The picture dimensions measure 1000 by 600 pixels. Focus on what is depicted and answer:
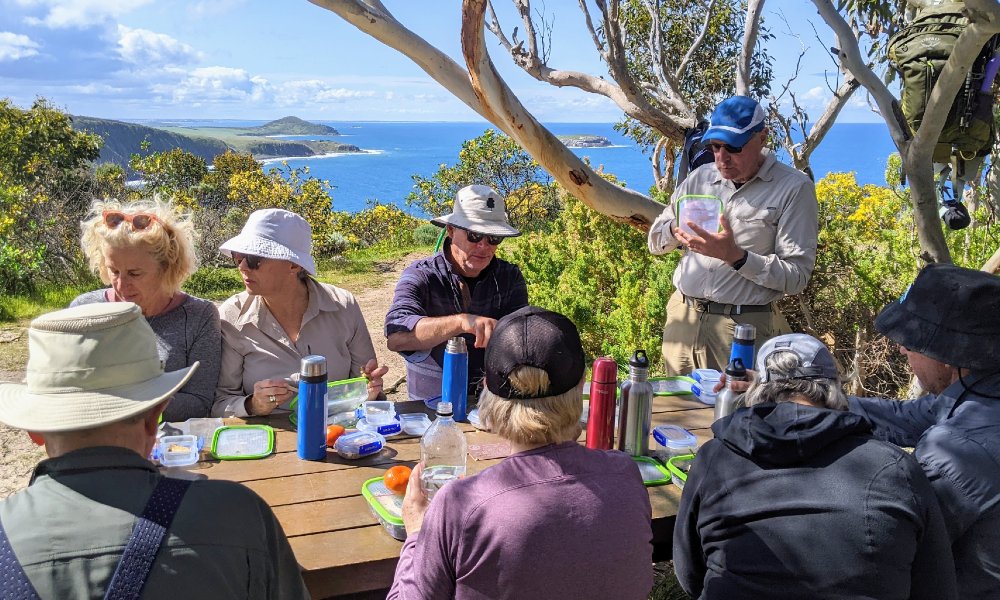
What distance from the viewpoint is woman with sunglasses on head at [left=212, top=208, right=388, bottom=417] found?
9.73ft

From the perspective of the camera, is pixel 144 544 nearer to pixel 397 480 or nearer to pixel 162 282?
pixel 397 480

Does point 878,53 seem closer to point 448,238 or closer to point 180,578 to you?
point 448,238

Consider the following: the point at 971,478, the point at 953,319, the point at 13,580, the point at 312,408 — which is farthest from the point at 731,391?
the point at 13,580

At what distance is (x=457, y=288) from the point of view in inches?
136

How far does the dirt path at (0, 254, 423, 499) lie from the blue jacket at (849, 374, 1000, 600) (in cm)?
297

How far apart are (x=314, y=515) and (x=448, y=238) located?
1664 millimetres

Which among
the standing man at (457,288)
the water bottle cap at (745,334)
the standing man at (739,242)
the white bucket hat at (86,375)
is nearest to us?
the white bucket hat at (86,375)

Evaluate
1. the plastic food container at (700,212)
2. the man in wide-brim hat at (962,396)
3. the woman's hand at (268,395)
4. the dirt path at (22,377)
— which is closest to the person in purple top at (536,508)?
the man in wide-brim hat at (962,396)

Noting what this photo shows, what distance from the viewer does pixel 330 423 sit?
271cm

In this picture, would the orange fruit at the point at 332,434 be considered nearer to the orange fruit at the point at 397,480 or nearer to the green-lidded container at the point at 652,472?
the orange fruit at the point at 397,480

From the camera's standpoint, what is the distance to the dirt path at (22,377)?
4.52 m

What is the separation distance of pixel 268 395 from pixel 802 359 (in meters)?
1.81

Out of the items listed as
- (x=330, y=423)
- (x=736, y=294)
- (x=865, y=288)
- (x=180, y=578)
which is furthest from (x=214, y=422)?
(x=865, y=288)

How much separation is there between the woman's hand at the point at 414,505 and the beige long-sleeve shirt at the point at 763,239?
213 centimetres
